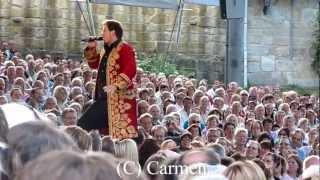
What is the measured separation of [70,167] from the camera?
83.7 inches

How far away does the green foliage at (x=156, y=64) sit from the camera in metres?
18.6

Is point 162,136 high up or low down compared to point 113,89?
down

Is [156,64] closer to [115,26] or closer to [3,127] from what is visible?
[115,26]

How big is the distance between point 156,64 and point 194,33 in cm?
213

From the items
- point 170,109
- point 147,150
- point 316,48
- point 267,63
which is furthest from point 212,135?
point 316,48

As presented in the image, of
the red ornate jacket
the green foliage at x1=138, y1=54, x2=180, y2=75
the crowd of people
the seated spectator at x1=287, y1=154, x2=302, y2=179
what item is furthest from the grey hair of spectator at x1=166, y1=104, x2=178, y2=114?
the green foliage at x1=138, y1=54, x2=180, y2=75

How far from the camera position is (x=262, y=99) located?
13.0 metres

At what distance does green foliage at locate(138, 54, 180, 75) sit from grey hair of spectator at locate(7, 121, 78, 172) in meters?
15.5

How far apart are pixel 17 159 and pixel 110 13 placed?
17.2 m

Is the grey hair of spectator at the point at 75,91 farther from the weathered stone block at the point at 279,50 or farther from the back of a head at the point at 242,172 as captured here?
the weathered stone block at the point at 279,50

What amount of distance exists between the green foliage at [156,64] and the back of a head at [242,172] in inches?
575

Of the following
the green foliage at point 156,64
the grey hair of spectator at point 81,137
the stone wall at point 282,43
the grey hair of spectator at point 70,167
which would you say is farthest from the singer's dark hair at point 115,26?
the stone wall at point 282,43

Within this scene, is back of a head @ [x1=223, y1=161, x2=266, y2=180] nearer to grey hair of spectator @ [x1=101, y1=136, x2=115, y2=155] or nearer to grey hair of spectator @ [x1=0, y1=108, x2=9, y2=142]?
grey hair of spectator @ [x1=0, y1=108, x2=9, y2=142]

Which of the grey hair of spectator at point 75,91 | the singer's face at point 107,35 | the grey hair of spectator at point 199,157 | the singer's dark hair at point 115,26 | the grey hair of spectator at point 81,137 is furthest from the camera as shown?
the grey hair of spectator at point 75,91
